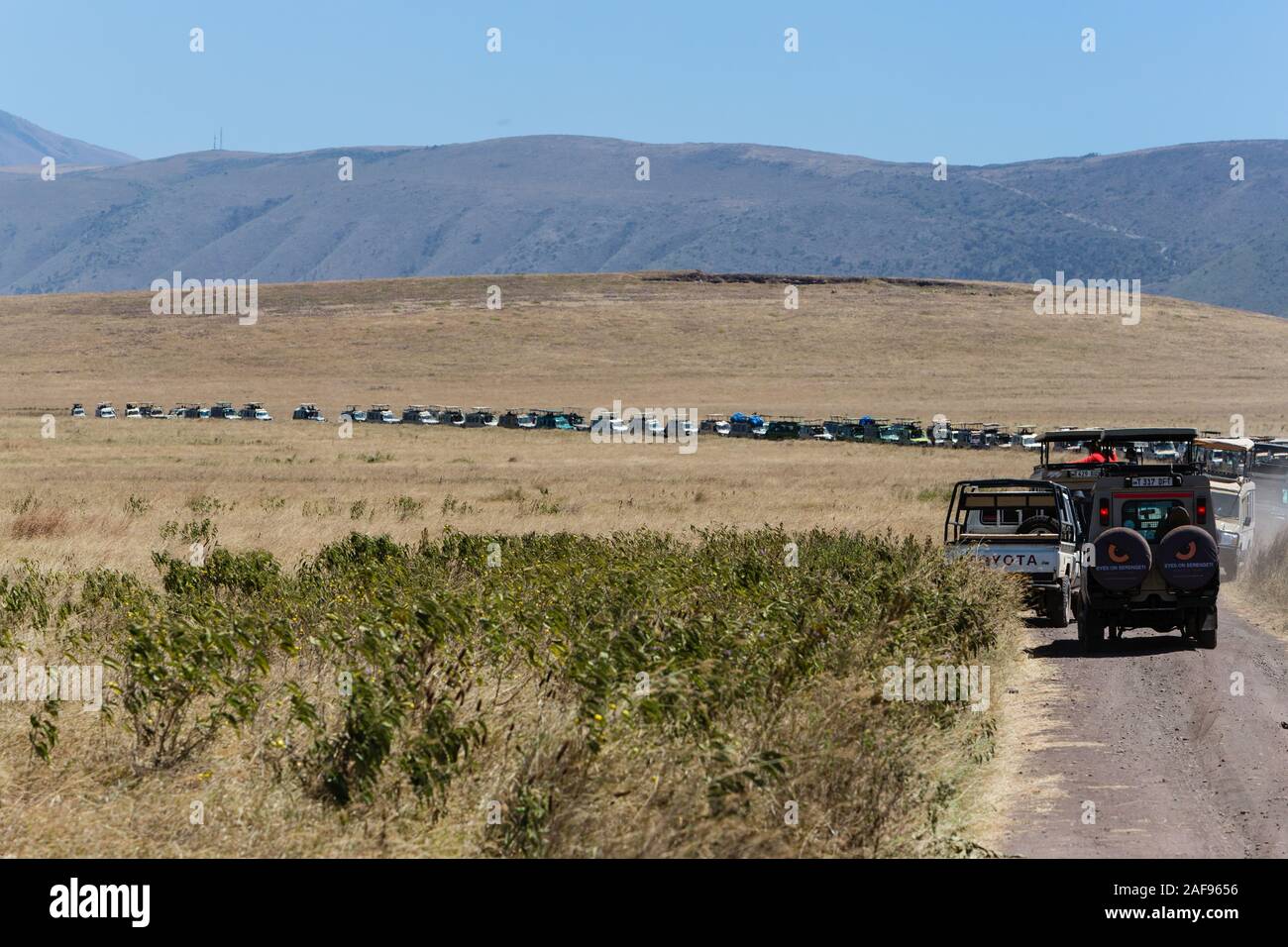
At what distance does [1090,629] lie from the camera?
18312 mm

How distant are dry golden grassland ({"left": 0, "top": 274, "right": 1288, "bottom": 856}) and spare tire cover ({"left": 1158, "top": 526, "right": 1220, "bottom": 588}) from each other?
6.62 feet

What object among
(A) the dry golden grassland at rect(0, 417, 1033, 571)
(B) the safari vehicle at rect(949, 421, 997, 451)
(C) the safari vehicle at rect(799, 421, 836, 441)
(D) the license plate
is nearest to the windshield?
(A) the dry golden grassland at rect(0, 417, 1033, 571)

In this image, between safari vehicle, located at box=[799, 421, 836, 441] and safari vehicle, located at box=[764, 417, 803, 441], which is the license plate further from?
safari vehicle, located at box=[764, 417, 803, 441]

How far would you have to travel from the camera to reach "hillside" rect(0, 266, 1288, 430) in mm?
101125

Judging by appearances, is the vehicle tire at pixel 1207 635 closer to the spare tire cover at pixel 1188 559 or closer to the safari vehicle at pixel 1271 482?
the spare tire cover at pixel 1188 559

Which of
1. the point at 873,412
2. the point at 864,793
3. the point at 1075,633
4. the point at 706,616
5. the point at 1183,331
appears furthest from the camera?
the point at 1183,331

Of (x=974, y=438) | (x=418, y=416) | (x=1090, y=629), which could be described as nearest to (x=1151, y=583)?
(x=1090, y=629)

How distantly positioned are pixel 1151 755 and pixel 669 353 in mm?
114321

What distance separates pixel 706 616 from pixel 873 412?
82876mm

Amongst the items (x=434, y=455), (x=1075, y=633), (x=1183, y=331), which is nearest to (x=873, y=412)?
(x=434, y=455)

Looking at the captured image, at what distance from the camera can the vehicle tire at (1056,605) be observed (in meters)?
20.4

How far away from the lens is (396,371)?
118 m

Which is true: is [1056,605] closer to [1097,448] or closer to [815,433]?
[1097,448]

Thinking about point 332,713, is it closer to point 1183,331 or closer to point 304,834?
point 304,834
